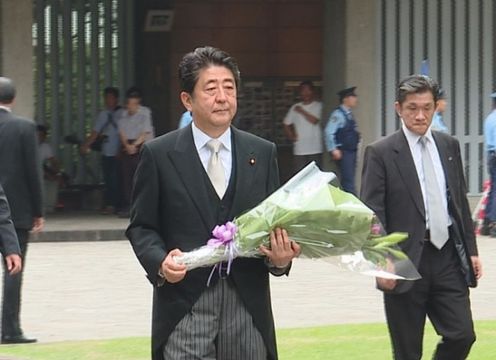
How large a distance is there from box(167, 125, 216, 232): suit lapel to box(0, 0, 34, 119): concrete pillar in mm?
12456

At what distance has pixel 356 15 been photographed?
60.6 ft

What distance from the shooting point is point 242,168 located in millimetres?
5426

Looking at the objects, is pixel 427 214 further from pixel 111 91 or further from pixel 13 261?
pixel 111 91

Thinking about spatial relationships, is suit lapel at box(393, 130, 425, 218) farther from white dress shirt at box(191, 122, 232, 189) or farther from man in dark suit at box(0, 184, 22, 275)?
man in dark suit at box(0, 184, 22, 275)

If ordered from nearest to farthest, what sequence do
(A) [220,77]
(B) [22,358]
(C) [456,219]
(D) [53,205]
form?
(A) [220,77] < (C) [456,219] < (B) [22,358] < (D) [53,205]

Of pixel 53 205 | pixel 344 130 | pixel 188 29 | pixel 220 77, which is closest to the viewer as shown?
pixel 220 77

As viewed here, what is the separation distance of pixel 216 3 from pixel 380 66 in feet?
11.6

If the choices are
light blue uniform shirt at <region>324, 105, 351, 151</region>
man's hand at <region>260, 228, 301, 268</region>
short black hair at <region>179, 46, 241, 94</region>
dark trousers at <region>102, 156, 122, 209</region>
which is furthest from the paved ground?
man's hand at <region>260, 228, 301, 268</region>

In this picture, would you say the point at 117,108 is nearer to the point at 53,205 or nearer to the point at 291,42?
the point at 53,205

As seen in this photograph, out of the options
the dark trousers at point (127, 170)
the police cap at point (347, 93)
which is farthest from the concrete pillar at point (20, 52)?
the police cap at point (347, 93)

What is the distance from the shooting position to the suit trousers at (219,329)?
5.32 m

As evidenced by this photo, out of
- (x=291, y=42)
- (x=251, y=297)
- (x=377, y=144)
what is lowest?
(x=251, y=297)

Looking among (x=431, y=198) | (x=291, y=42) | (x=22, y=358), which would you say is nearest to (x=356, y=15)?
(x=291, y=42)

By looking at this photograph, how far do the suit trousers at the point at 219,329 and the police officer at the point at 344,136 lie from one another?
39.7 ft
